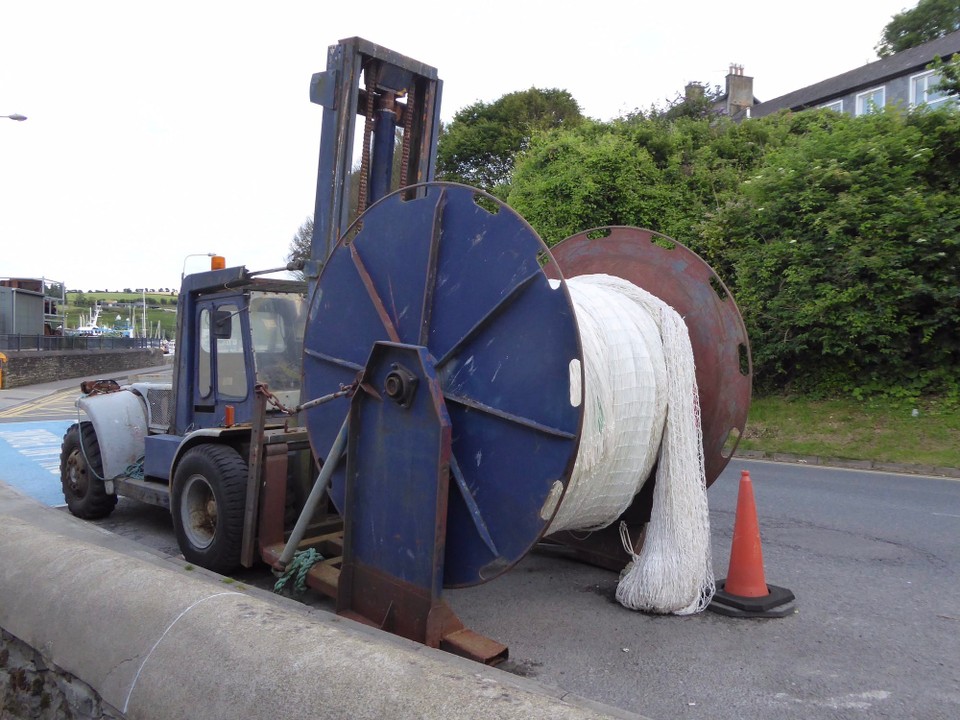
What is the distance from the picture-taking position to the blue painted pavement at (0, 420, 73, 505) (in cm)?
950

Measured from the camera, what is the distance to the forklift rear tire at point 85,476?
7.59 metres

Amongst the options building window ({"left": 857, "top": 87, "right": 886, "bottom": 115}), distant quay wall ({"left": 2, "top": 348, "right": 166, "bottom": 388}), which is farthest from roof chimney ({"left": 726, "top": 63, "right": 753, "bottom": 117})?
distant quay wall ({"left": 2, "top": 348, "right": 166, "bottom": 388})

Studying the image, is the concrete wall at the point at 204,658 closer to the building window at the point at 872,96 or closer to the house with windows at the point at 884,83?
the house with windows at the point at 884,83

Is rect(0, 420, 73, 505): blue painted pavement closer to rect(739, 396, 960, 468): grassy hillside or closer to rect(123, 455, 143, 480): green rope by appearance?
rect(123, 455, 143, 480): green rope

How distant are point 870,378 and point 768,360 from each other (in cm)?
190

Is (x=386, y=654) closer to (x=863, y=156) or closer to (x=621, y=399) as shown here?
(x=621, y=399)

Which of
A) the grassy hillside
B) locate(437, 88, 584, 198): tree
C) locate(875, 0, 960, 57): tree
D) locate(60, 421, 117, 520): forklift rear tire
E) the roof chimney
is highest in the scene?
locate(875, 0, 960, 57): tree

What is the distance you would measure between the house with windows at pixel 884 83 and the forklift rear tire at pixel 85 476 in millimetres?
28431

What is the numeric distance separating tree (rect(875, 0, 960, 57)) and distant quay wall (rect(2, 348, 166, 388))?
45474mm

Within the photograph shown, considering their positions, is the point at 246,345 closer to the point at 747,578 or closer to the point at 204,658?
the point at 204,658

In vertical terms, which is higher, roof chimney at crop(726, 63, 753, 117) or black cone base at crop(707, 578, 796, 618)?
roof chimney at crop(726, 63, 753, 117)

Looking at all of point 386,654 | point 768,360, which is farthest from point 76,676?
point 768,360

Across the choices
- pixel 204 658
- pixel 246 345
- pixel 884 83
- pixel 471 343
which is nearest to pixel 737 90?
pixel 884 83

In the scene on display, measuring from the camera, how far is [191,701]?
261 cm
